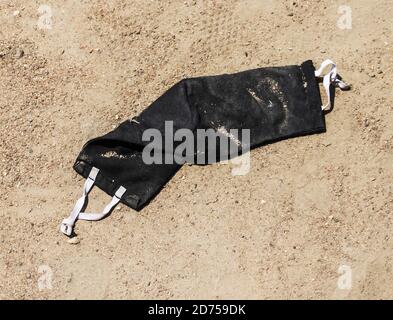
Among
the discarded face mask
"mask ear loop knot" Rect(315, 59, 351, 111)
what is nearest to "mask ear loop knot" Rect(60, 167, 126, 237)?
the discarded face mask

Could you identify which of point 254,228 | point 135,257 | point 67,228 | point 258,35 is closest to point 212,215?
point 254,228

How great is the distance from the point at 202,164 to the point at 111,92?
68 centimetres

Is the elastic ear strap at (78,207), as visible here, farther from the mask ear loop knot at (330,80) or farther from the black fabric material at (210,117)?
the mask ear loop knot at (330,80)

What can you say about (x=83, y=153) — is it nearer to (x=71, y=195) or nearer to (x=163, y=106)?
(x=71, y=195)

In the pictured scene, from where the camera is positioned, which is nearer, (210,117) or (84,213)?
(84,213)

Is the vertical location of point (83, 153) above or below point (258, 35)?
below

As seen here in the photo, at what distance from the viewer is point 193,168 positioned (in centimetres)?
338

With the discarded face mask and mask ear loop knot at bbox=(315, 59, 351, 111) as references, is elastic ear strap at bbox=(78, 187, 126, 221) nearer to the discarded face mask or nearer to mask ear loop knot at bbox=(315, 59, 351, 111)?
the discarded face mask

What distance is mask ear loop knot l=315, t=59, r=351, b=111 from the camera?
3418 millimetres

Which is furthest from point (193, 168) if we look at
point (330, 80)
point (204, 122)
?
point (330, 80)

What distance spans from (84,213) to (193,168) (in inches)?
25.1

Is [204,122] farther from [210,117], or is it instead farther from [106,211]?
[106,211]

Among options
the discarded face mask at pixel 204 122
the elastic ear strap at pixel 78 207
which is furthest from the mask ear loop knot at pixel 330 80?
the elastic ear strap at pixel 78 207
